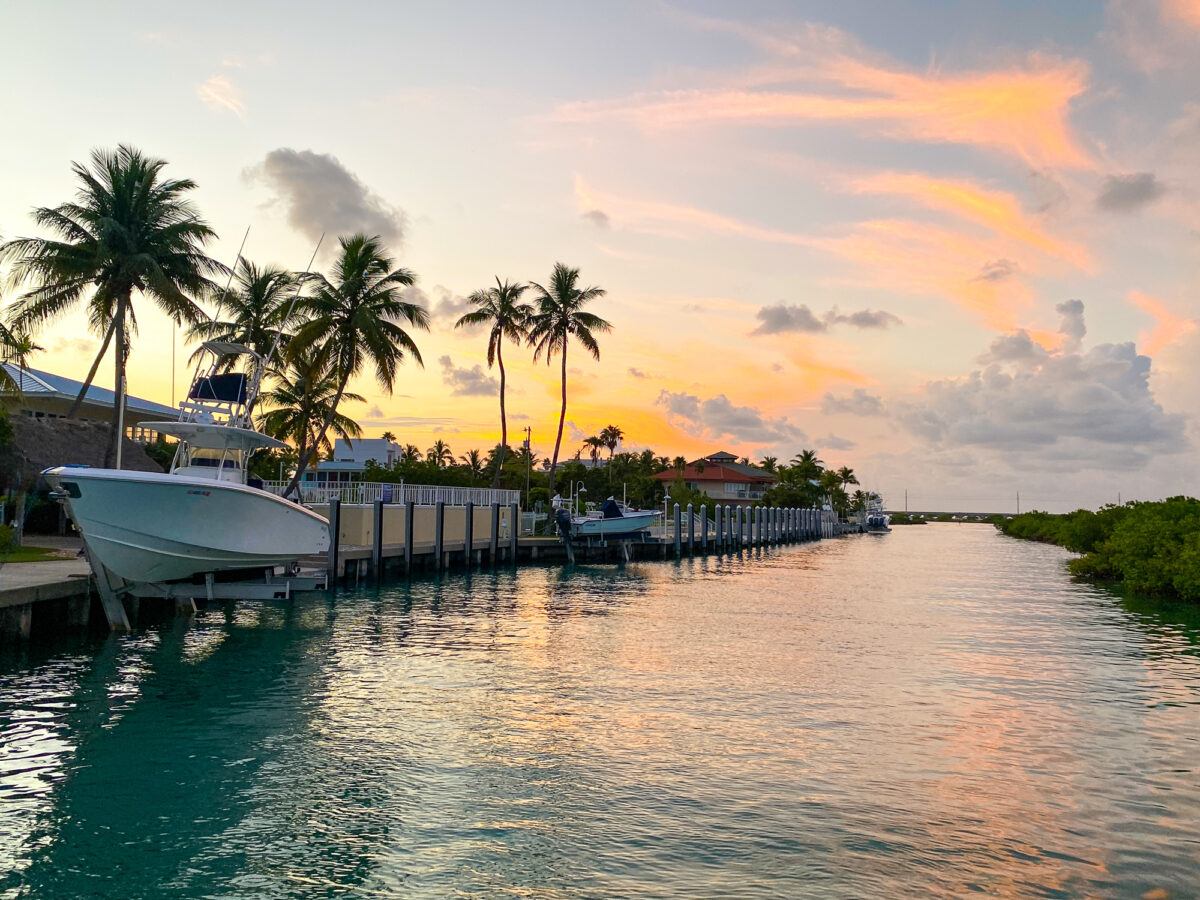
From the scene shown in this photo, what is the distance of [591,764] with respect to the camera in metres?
10.5

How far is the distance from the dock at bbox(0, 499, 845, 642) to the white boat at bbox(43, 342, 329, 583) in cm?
72

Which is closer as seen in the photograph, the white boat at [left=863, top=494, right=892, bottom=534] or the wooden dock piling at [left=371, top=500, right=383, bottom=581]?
the wooden dock piling at [left=371, top=500, right=383, bottom=581]

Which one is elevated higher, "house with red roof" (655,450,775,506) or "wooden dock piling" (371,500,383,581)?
"house with red roof" (655,450,775,506)

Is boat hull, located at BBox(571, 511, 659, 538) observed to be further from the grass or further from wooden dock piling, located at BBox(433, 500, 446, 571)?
Result: the grass

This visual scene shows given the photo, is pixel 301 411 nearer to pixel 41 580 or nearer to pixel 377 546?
pixel 377 546

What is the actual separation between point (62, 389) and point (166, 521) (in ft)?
92.5

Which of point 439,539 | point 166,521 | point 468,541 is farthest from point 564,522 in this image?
point 166,521

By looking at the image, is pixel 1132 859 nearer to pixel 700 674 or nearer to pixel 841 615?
→ pixel 700 674

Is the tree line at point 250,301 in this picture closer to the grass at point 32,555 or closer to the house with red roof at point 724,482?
the grass at point 32,555

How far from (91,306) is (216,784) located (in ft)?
96.0

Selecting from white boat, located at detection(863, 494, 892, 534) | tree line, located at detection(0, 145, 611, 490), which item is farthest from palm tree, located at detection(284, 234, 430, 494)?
white boat, located at detection(863, 494, 892, 534)

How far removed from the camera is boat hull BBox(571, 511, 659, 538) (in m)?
48.1

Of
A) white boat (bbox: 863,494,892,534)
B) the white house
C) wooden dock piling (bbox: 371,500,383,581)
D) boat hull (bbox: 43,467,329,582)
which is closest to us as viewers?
boat hull (bbox: 43,467,329,582)

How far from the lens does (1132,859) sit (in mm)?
8070
